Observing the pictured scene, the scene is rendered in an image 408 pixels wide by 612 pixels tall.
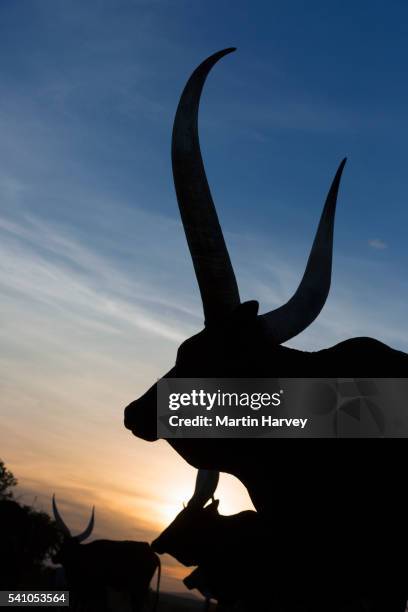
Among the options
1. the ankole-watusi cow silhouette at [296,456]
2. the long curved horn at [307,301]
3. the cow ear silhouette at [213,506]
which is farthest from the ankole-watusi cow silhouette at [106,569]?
the long curved horn at [307,301]

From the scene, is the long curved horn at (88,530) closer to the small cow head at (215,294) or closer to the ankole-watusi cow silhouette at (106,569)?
the ankole-watusi cow silhouette at (106,569)

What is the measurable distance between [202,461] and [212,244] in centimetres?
105

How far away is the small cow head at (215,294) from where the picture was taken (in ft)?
9.28

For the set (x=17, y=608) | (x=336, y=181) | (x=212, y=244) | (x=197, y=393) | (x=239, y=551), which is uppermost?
(x=336, y=181)

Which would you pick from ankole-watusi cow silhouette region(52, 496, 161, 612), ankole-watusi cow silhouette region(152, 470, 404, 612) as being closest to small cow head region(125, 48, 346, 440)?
ankole-watusi cow silhouette region(152, 470, 404, 612)

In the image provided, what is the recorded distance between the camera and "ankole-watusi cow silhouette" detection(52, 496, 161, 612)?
16.5 meters

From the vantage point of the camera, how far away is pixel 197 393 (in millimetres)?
3129

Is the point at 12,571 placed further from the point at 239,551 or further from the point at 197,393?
the point at 197,393

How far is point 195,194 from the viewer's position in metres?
2.82

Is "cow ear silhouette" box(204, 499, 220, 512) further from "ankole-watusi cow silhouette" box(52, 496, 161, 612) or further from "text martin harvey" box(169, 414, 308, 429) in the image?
"ankole-watusi cow silhouette" box(52, 496, 161, 612)

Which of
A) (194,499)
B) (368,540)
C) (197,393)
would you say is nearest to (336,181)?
(197,393)

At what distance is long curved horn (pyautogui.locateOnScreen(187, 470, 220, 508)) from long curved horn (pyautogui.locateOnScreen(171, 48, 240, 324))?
3305 mm

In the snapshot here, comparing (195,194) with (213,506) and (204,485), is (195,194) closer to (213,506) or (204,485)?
(204,485)

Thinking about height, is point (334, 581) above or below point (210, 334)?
below
